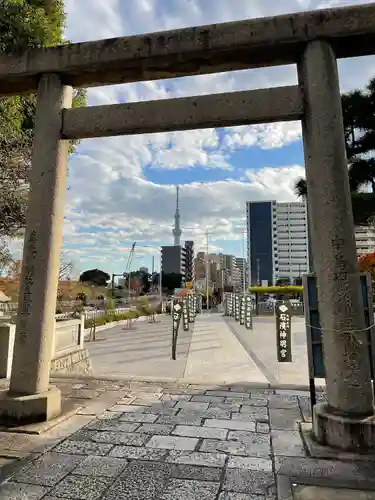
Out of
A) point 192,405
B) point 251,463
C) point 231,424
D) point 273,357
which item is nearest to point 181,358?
point 273,357

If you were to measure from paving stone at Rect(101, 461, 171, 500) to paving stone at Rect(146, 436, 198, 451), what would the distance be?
397 millimetres

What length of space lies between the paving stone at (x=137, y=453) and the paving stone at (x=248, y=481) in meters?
0.66

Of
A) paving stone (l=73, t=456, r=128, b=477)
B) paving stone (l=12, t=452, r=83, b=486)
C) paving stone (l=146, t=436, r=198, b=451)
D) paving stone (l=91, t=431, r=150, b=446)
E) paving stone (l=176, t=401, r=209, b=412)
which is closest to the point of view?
paving stone (l=12, t=452, r=83, b=486)

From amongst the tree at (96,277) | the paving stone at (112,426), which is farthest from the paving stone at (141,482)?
the tree at (96,277)

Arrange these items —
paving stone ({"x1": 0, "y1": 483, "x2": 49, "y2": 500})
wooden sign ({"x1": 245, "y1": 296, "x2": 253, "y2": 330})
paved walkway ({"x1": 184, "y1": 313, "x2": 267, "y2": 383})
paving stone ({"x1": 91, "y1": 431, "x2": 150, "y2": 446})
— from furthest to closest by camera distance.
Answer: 1. wooden sign ({"x1": 245, "y1": 296, "x2": 253, "y2": 330})
2. paved walkway ({"x1": 184, "y1": 313, "x2": 267, "y2": 383})
3. paving stone ({"x1": 91, "y1": 431, "x2": 150, "y2": 446})
4. paving stone ({"x1": 0, "y1": 483, "x2": 49, "y2": 500})

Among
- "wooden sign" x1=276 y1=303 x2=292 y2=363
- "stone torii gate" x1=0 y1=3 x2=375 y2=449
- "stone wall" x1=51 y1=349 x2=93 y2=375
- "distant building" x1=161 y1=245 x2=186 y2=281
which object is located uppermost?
"distant building" x1=161 y1=245 x2=186 y2=281

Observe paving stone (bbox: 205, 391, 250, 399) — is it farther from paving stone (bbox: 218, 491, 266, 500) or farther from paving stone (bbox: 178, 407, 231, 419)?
paving stone (bbox: 218, 491, 266, 500)

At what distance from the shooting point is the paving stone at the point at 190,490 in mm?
2576

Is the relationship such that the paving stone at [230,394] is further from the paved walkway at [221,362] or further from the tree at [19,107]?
the tree at [19,107]

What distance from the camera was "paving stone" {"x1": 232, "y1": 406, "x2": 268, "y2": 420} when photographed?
445 cm

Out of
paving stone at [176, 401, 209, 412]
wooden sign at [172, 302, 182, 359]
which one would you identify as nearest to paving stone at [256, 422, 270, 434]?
paving stone at [176, 401, 209, 412]

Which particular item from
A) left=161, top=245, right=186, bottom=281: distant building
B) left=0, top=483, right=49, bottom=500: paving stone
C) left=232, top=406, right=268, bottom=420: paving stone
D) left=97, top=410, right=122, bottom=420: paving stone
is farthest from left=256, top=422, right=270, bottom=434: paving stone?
left=161, top=245, right=186, bottom=281: distant building

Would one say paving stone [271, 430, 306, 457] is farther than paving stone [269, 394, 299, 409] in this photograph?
No

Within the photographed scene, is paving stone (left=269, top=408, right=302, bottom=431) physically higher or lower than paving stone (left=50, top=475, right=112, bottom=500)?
lower
